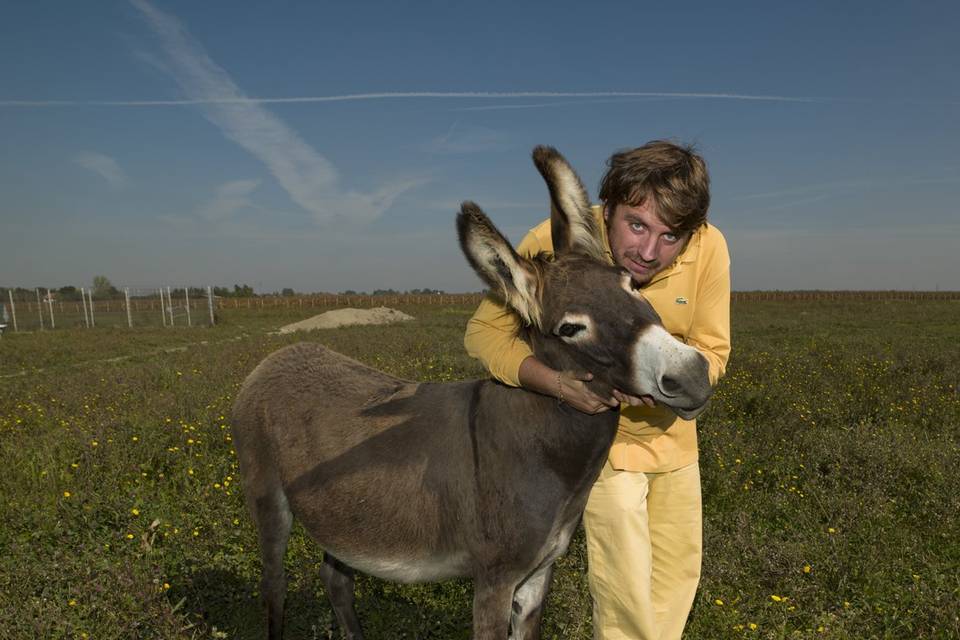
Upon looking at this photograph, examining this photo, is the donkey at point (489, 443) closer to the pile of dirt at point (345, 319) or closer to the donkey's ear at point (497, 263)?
the donkey's ear at point (497, 263)

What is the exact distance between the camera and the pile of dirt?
32594 mm

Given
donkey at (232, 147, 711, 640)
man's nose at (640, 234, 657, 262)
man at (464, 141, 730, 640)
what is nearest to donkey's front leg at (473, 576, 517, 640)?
donkey at (232, 147, 711, 640)

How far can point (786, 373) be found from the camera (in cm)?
1209

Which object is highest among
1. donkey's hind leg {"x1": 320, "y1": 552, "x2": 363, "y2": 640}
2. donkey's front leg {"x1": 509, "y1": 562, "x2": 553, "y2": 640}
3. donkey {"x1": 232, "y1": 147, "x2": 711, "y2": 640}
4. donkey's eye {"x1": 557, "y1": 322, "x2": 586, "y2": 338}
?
donkey's eye {"x1": 557, "y1": 322, "x2": 586, "y2": 338}

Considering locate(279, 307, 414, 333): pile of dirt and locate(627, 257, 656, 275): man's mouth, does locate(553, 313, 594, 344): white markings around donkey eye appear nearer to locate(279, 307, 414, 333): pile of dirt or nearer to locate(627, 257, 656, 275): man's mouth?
locate(627, 257, 656, 275): man's mouth

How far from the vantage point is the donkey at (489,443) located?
2326 mm

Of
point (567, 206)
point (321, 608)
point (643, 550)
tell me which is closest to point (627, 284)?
point (567, 206)

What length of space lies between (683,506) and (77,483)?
6.17 m

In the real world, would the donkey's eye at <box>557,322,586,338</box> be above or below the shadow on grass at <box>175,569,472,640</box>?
above

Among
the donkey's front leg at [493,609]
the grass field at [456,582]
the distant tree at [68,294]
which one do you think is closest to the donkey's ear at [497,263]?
the donkey's front leg at [493,609]

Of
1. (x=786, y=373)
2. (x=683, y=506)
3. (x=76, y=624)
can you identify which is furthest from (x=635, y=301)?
(x=786, y=373)

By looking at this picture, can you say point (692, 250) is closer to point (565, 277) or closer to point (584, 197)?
point (584, 197)

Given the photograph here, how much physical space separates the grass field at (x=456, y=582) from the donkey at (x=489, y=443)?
1.07 m

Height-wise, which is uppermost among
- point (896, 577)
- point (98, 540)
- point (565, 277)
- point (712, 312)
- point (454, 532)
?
point (565, 277)
